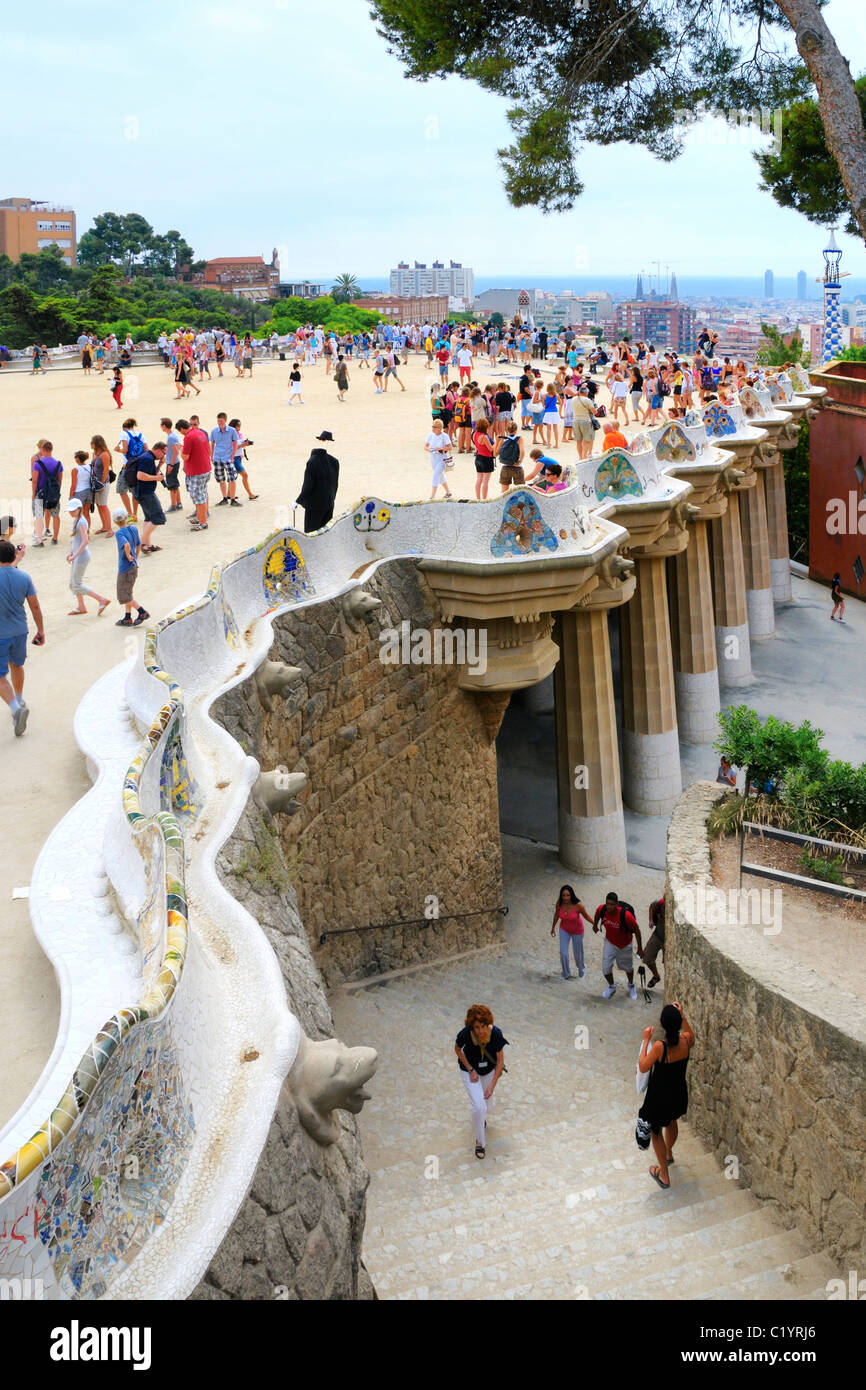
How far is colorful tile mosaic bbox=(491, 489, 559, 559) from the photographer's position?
12203mm

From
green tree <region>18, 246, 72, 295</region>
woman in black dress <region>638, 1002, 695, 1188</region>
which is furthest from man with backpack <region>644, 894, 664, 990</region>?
green tree <region>18, 246, 72, 295</region>

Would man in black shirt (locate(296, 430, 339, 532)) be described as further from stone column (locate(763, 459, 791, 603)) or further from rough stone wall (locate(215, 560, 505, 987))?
stone column (locate(763, 459, 791, 603))

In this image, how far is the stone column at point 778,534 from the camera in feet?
90.5

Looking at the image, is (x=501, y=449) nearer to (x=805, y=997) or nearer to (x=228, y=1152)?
(x=805, y=997)

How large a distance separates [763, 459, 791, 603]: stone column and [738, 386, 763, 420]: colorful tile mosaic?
10.5 ft

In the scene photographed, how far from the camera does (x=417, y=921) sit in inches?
488

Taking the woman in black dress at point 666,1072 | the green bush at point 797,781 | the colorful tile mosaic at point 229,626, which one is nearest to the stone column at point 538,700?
the green bush at point 797,781

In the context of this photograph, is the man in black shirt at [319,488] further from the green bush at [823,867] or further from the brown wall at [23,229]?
the brown wall at [23,229]

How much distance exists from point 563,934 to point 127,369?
72.8 ft

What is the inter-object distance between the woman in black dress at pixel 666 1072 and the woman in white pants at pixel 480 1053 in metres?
0.98

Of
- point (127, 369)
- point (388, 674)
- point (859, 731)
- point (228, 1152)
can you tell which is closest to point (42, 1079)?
point (228, 1152)

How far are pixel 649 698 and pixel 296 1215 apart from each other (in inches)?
570

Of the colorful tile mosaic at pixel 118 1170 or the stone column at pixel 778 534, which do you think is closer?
the colorful tile mosaic at pixel 118 1170

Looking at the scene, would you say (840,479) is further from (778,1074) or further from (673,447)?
(778,1074)
